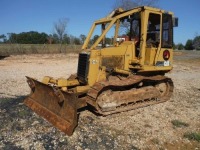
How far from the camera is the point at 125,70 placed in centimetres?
820

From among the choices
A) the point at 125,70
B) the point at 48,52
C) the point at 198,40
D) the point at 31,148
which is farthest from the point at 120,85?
the point at 198,40

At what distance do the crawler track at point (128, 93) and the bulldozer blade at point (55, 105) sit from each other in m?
0.76

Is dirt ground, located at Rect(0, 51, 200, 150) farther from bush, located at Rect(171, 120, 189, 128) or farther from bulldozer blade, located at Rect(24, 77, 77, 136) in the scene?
bulldozer blade, located at Rect(24, 77, 77, 136)

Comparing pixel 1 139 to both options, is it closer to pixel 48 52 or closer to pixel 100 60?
pixel 100 60

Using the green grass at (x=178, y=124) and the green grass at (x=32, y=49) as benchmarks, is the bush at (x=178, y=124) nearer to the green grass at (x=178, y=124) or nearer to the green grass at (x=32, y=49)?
the green grass at (x=178, y=124)

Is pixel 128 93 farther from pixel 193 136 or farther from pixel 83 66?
pixel 193 136

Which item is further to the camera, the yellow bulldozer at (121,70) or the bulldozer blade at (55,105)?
the yellow bulldozer at (121,70)

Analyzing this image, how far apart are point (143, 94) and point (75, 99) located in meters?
2.73

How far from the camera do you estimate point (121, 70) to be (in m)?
8.17

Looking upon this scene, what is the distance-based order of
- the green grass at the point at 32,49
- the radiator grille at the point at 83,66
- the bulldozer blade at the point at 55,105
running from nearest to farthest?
the bulldozer blade at the point at 55,105 → the radiator grille at the point at 83,66 → the green grass at the point at 32,49

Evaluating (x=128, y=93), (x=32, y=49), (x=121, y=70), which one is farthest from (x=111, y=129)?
(x=32, y=49)

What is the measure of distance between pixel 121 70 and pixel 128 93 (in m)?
0.80

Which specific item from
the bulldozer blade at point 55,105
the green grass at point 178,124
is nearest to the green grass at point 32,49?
the bulldozer blade at point 55,105

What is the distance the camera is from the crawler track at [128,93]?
7289mm
